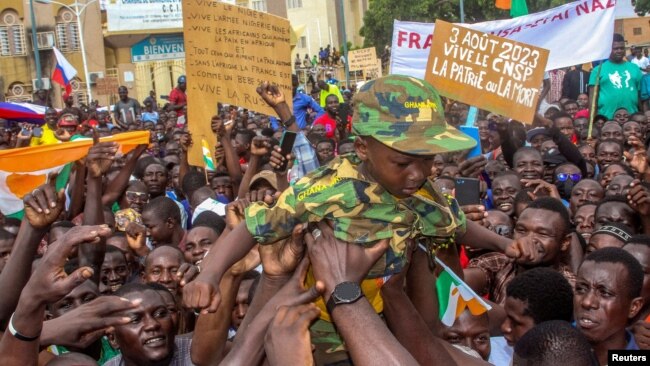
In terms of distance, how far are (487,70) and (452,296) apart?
4.41m

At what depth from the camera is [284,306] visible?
2936 millimetres

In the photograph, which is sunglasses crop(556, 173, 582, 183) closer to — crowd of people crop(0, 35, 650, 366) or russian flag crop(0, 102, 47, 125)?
crowd of people crop(0, 35, 650, 366)

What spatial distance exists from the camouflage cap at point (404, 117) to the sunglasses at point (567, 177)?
4.36 m

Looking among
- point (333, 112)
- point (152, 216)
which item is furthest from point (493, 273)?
point (333, 112)

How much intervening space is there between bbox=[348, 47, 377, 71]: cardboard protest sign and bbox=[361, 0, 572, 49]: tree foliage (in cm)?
2135

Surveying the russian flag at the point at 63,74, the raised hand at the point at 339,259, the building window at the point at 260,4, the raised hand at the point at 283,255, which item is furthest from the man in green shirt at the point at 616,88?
the building window at the point at 260,4

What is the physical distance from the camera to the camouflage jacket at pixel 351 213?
297 cm

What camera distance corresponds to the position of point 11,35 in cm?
4062

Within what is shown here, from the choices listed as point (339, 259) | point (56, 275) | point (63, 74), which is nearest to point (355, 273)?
point (339, 259)

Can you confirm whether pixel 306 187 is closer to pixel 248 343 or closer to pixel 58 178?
pixel 248 343

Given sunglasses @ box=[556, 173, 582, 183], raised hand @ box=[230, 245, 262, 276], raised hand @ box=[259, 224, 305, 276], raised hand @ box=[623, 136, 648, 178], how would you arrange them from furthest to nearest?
sunglasses @ box=[556, 173, 582, 183] < raised hand @ box=[623, 136, 648, 178] < raised hand @ box=[230, 245, 262, 276] < raised hand @ box=[259, 224, 305, 276]

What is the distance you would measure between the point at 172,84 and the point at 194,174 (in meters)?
40.1

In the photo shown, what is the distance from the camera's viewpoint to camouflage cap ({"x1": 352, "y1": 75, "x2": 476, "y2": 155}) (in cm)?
292

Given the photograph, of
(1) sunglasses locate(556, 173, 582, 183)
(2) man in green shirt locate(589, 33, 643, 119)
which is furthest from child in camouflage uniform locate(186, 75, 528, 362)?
(2) man in green shirt locate(589, 33, 643, 119)
